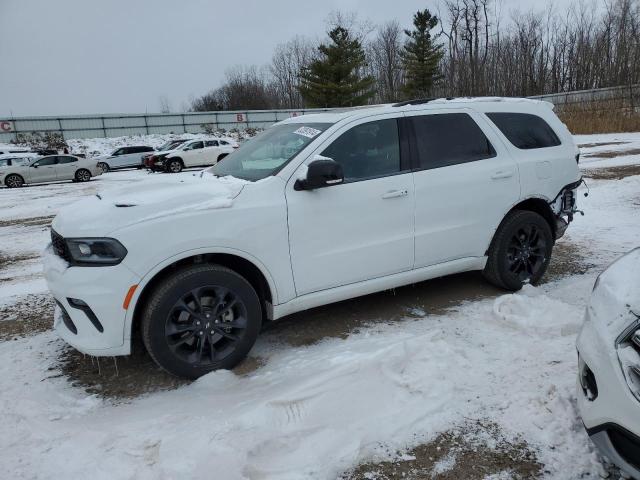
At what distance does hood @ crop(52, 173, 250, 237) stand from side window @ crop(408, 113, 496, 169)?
1.67 meters

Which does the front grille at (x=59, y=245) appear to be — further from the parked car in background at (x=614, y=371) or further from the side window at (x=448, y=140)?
the parked car in background at (x=614, y=371)

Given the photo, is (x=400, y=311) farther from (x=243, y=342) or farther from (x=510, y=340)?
(x=243, y=342)

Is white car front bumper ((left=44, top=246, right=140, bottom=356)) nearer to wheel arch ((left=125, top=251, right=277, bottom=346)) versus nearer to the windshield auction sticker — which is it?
wheel arch ((left=125, top=251, right=277, bottom=346))

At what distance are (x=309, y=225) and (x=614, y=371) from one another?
7.11 feet

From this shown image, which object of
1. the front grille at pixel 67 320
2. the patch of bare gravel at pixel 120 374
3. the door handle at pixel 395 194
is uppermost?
the door handle at pixel 395 194

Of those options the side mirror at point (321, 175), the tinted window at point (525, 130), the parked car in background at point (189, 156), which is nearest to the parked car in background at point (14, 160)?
the parked car in background at point (189, 156)

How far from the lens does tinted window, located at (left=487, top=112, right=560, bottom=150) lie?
4727mm

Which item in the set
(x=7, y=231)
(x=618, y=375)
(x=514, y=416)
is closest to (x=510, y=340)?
(x=514, y=416)

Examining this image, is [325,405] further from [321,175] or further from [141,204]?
[141,204]

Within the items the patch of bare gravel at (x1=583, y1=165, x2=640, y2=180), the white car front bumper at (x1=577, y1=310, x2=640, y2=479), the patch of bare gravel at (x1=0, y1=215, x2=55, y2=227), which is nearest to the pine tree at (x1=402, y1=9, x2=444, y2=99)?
the patch of bare gravel at (x1=583, y1=165, x2=640, y2=180)

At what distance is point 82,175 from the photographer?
24094 mm

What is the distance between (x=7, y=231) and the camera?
1008 centimetres

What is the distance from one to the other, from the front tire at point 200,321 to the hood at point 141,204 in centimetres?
44

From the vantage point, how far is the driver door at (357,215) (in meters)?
3.62
